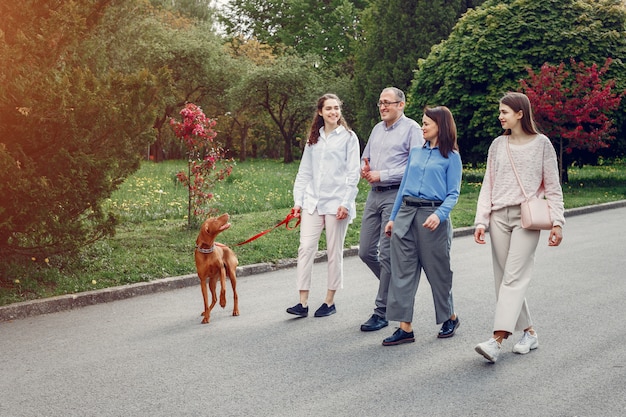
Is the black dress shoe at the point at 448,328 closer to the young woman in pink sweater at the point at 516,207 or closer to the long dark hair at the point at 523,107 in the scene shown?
the young woman in pink sweater at the point at 516,207

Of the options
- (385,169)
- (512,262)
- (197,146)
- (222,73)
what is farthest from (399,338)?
(222,73)

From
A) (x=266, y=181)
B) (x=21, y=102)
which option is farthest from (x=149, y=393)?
(x=266, y=181)

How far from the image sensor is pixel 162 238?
1138cm

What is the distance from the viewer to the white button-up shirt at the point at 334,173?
23.0 ft

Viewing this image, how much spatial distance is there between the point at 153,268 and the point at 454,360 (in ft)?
15.1

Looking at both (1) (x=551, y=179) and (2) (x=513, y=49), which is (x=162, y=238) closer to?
(1) (x=551, y=179)

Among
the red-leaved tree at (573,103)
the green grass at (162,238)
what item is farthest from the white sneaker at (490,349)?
the red-leaved tree at (573,103)

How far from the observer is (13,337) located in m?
6.47

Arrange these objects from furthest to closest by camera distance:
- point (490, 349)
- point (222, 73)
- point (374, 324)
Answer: point (222, 73) → point (374, 324) → point (490, 349)

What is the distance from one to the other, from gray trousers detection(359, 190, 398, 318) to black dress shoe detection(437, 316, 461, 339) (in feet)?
1.85

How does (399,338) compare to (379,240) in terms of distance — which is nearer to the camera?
(399,338)

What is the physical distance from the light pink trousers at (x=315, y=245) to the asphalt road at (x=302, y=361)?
385mm

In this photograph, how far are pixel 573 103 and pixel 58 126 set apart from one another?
16.3 m

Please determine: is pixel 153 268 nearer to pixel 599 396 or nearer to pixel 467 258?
pixel 467 258
